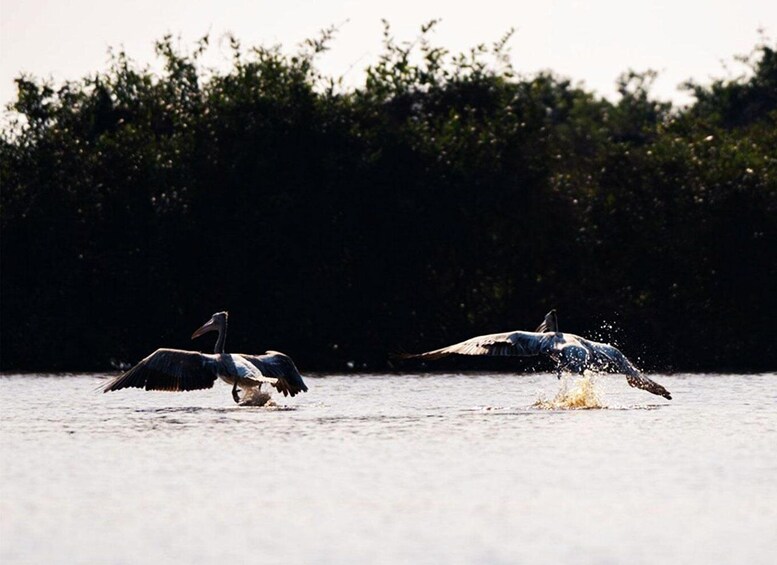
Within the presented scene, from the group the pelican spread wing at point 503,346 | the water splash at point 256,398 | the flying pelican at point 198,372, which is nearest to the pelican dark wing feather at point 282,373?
the flying pelican at point 198,372

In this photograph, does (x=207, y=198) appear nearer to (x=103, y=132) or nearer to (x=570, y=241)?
(x=103, y=132)

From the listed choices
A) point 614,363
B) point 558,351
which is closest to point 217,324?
point 558,351

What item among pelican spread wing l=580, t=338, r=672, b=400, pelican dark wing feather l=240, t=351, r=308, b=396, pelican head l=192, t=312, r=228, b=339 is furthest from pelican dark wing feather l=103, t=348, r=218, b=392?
pelican spread wing l=580, t=338, r=672, b=400

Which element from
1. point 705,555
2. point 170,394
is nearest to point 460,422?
point 170,394

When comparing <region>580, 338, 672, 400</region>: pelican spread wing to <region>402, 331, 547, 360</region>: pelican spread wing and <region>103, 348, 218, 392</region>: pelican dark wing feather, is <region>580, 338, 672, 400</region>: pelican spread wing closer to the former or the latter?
<region>402, 331, 547, 360</region>: pelican spread wing

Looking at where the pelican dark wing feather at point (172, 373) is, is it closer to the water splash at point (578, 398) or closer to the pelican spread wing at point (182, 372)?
the pelican spread wing at point (182, 372)

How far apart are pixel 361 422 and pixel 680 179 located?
2215 cm

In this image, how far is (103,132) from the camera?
39938 millimetres

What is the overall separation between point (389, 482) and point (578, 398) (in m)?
8.83

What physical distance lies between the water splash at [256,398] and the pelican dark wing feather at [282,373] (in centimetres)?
63

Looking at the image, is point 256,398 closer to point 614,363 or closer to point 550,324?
point 550,324

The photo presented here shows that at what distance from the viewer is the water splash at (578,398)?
22.6 meters

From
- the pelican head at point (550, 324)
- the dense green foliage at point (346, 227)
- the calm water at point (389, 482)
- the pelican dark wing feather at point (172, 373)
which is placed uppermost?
the dense green foliage at point (346, 227)

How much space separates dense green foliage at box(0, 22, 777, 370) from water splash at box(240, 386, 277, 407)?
570 inches
